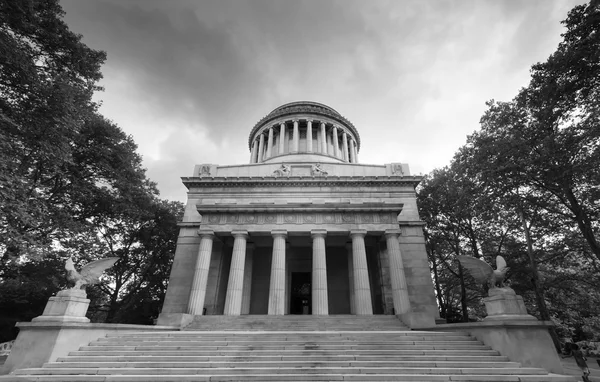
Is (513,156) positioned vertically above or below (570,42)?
below

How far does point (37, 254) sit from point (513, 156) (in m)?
29.4

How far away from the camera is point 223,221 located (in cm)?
2062

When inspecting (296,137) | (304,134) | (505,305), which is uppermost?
(304,134)

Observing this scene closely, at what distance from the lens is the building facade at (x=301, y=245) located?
18.6 m

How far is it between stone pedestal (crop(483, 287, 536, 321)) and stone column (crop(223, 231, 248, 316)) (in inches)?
540

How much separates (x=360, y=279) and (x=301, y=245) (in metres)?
6.65

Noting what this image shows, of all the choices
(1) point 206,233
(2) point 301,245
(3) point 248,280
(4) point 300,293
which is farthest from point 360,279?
(1) point 206,233

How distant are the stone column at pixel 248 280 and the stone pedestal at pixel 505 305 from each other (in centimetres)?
1636

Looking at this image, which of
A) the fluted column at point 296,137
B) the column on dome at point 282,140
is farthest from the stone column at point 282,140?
the fluted column at point 296,137

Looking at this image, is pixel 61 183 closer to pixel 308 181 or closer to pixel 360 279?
pixel 308 181

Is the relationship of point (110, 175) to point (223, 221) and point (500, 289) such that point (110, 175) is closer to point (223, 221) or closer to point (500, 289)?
point (223, 221)

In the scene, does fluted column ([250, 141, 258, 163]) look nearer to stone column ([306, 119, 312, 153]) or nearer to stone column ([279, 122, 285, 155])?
stone column ([279, 122, 285, 155])

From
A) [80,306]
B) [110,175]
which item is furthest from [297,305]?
[110,175]

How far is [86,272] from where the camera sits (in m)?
11.6
